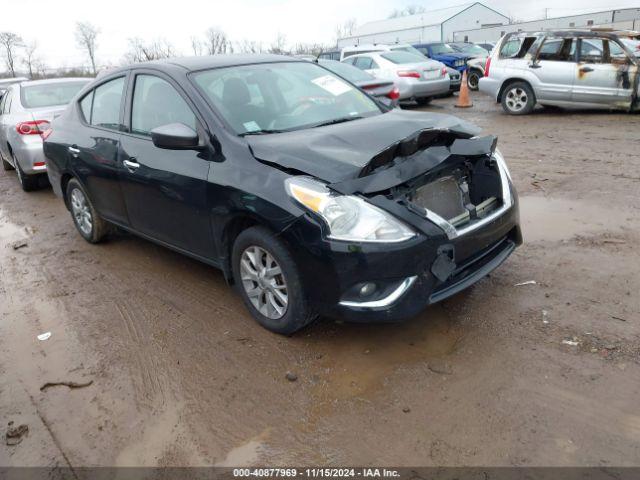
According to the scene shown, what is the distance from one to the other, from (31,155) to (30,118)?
525 millimetres

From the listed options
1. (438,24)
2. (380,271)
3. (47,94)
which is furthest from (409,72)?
(438,24)

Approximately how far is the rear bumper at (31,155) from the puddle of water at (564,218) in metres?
6.51

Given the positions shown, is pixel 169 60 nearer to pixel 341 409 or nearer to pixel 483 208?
pixel 483 208

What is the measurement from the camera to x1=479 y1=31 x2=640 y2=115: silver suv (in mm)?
10305

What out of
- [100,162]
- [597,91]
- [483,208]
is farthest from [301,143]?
[597,91]

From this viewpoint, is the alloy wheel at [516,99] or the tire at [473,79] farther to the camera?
the tire at [473,79]

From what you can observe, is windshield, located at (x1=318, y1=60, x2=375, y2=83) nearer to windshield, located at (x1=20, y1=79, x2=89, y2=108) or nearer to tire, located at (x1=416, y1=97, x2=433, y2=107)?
tire, located at (x1=416, y1=97, x2=433, y2=107)

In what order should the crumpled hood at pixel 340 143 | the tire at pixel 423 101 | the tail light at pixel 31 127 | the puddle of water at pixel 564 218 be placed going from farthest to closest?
the tire at pixel 423 101 < the tail light at pixel 31 127 < the puddle of water at pixel 564 218 < the crumpled hood at pixel 340 143

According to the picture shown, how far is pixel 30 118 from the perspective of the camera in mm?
7441

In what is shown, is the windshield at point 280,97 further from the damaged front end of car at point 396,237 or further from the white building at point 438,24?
the white building at point 438,24

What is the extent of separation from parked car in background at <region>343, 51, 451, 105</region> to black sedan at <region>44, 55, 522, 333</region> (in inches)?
366

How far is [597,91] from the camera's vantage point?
10.5 m

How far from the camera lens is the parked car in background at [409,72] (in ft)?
43.7

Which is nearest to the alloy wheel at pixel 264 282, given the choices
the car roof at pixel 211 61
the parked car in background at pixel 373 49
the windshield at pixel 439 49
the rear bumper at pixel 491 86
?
the car roof at pixel 211 61
